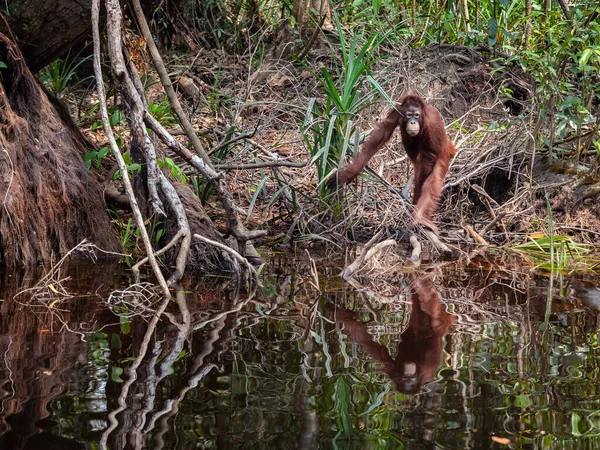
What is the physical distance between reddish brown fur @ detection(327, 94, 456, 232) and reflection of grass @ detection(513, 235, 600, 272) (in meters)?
0.70

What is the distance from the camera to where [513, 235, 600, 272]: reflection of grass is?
4.57m

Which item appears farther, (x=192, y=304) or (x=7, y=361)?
(x=192, y=304)

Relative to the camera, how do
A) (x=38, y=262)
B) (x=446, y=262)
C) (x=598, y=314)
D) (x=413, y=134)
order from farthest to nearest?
1. (x=413, y=134)
2. (x=446, y=262)
3. (x=38, y=262)
4. (x=598, y=314)

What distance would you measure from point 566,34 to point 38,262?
390 cm

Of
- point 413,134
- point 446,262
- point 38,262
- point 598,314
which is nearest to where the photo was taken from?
point 598,314

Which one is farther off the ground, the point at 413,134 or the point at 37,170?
the point at 413,134

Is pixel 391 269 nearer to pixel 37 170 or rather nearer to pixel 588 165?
pixel 37 170

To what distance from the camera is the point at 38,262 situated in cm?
441

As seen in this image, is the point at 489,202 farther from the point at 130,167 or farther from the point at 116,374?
the point at 116,374

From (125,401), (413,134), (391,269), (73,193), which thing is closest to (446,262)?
(391,269)

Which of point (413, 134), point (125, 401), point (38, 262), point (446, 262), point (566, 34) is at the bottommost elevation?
point (125, 401)

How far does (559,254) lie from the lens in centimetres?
473

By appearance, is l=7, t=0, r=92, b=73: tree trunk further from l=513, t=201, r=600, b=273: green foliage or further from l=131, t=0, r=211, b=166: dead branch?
l=513, t=201, r=600, b=273: green foliage

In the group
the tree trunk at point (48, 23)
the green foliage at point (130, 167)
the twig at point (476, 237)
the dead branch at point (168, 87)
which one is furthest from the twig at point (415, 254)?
the tree trunk at point (48, 23)
